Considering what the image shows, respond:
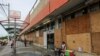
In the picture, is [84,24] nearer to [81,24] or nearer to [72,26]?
[81,24]

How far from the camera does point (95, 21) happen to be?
441 inches

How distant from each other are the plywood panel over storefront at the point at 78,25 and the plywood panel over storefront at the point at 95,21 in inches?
23.7

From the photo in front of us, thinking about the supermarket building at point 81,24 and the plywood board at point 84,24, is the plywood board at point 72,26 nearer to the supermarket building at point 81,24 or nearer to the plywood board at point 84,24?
the supermarket building at point 81,24

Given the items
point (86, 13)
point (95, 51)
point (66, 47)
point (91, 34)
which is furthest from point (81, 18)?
point (66, 47)

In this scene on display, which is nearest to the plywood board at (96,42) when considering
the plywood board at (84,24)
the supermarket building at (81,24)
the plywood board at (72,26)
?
the supermarket building at (81,24)

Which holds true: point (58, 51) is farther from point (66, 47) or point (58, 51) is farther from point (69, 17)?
point (69, 17)

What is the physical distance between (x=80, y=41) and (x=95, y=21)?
106 inches

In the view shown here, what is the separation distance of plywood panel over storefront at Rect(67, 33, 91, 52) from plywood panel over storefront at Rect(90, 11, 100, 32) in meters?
0.95

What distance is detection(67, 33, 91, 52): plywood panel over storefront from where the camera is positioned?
483 inches

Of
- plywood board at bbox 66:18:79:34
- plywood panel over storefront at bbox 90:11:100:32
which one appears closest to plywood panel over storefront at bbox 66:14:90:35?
plywood board at bbox 66:18:79:34

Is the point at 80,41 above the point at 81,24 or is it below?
below

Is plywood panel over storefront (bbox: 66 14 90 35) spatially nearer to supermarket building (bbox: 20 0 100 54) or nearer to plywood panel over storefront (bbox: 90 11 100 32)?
supermarket building (bbox: 20 0 100 54)

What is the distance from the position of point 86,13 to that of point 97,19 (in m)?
1.54

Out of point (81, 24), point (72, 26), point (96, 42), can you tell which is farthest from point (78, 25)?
point (96, 42)
